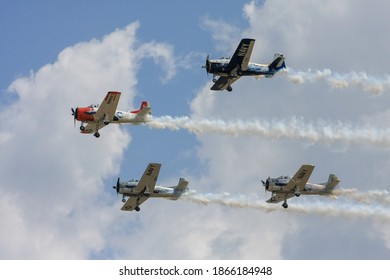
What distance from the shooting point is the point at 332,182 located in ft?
280

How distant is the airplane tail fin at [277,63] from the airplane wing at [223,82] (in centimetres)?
277

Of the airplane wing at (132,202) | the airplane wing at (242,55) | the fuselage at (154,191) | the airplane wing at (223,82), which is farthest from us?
the airplane wing at (132,202)

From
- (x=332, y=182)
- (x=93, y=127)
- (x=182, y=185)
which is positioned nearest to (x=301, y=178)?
(x=332, y=182)

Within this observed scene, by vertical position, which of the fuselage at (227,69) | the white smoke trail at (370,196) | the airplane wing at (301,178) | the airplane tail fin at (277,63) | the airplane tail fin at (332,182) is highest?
the airplane tail fin at (277,63)

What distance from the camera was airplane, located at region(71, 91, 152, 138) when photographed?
8131 cm

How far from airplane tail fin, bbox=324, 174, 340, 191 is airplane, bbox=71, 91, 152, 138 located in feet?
42.3

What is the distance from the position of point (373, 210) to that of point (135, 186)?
16343 millimetres

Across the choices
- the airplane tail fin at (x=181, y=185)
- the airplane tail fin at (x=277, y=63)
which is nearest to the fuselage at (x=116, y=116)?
the airplane tail fin at (x=181, y=185)

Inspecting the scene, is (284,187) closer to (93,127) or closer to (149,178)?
(149,178)

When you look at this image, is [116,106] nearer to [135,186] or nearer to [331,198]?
[135,186]

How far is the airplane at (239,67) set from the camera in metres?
81.3

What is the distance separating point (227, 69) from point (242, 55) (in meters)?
1.52

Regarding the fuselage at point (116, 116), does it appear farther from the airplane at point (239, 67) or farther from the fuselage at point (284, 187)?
the fuselage at point (284, 187)

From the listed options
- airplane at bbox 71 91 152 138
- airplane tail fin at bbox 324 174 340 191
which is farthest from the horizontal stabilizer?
airplane tail fin at bbox 324 174 340 191
